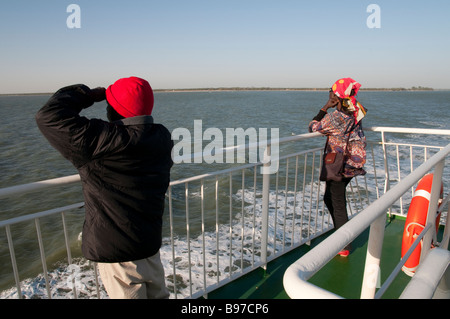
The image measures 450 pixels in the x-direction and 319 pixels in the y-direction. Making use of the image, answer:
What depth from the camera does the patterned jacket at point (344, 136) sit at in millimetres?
2986

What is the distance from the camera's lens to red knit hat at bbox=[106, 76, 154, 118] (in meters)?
1.55

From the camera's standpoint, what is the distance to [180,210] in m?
8.77

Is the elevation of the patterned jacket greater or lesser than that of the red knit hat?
lesser

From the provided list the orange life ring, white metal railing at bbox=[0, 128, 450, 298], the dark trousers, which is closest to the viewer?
white metal railing at bbox=[0, 128, 450, 298]

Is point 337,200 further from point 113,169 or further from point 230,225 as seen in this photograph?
point 113,169

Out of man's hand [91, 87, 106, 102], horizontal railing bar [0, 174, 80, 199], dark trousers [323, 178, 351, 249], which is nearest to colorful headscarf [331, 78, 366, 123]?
dark trousers [323, 178, 351, 249]

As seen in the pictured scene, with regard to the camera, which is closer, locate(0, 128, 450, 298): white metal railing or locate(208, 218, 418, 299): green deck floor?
locate(0, 128, 450, 298): white metal railing

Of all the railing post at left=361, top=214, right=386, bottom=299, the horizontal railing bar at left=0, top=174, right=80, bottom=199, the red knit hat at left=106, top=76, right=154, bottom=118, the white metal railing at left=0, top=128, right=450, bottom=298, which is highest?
the red knit hat at left=106, top=76, right=154, bottom=118

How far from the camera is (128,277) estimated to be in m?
1.72

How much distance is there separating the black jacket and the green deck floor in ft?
4.89

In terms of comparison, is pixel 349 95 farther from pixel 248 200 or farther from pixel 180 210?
pixel 180 210

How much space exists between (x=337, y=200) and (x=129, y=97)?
258 centimetres

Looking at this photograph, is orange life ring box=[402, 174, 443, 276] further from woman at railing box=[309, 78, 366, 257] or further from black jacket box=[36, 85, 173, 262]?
black jacket box=[36, 85, 173, 262]
